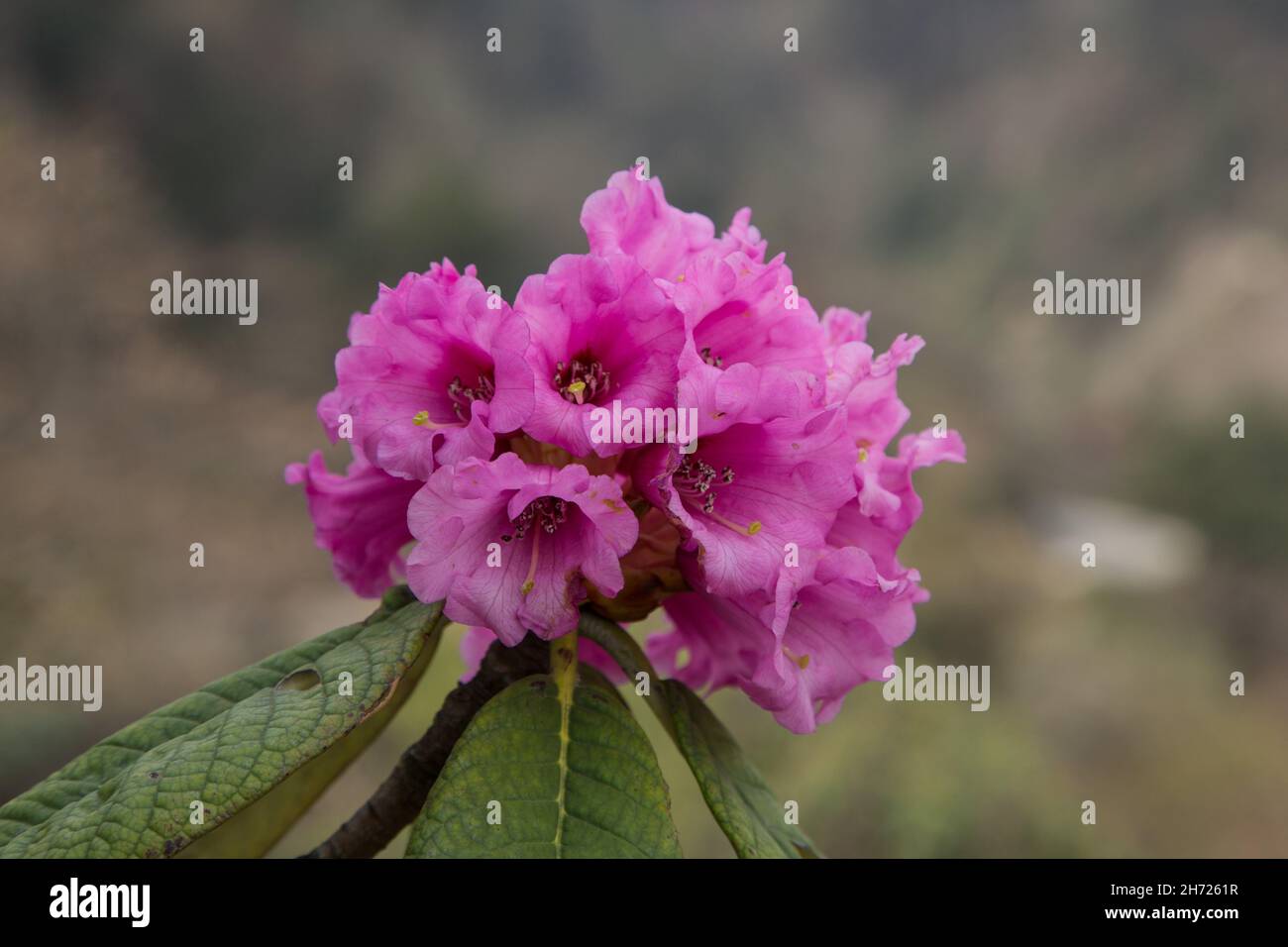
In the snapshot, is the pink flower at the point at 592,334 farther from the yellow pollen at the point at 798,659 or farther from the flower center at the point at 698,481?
the yellow pollen at the point at 798,659

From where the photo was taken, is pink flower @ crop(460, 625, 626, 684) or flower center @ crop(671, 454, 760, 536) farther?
pink flower @ crop(460, 625, 626, 684)

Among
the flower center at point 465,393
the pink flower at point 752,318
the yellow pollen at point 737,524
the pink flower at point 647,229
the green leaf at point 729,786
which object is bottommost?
the green leaf at point 729,786

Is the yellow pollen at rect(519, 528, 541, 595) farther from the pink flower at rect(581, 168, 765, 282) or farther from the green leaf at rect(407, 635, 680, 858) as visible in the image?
the pink flower at rect(581, 168, 765, 282)

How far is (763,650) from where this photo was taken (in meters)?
0.67

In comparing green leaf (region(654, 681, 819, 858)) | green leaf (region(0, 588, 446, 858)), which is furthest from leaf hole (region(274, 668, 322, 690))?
green leaf (region(654, 681, 819, 858))

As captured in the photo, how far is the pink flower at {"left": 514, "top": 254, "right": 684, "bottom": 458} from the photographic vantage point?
1.98ft

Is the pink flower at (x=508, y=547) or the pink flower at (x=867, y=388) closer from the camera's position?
the pink flower at (x=508, y=547)

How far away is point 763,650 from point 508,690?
0.15m

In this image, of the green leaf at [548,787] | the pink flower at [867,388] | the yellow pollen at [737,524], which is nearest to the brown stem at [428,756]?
the green leaf at [548,787]

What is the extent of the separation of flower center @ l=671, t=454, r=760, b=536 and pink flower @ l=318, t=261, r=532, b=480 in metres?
0.11

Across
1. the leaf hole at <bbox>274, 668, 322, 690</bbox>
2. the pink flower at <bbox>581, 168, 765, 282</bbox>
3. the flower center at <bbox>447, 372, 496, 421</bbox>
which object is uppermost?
the pink flower at <bbox>581, 168, 765, 282</bbox>

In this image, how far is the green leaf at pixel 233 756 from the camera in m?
0.57

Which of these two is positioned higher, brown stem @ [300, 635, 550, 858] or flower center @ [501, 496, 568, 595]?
flower center @ [501, 496, 568, 595]

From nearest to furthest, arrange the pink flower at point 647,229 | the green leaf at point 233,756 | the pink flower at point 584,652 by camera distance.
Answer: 1. the green leaf at point 233,756
2. the pink flower at point 647,229
3. the pink flower at point 584,652
